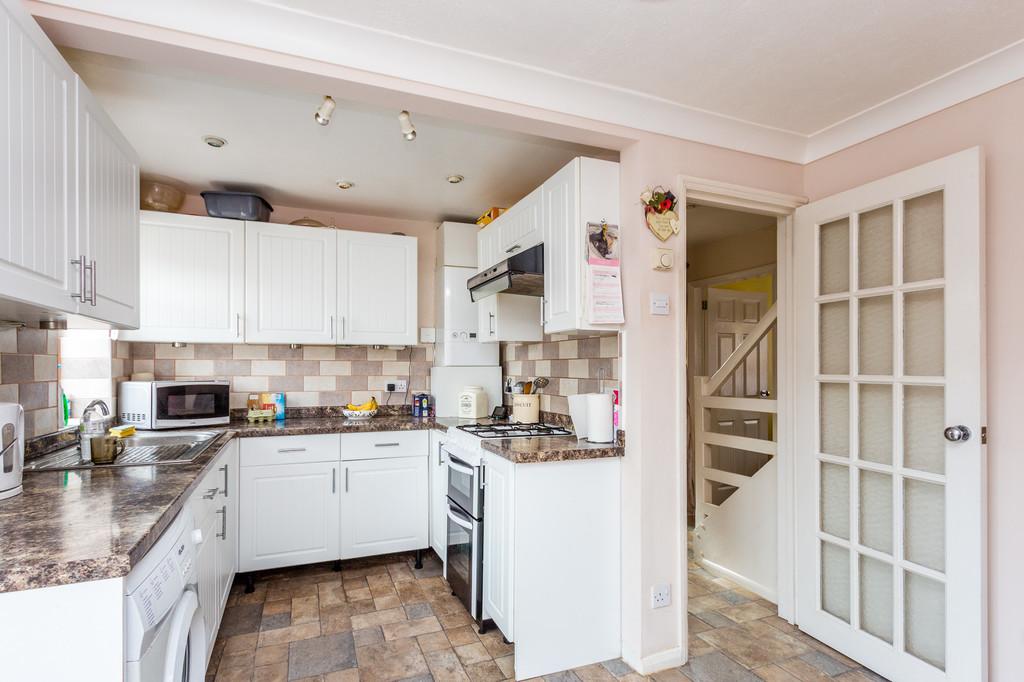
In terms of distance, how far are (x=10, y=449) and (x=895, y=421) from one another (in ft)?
9.86

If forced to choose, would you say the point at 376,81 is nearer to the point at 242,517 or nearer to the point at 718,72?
the point at 718,72

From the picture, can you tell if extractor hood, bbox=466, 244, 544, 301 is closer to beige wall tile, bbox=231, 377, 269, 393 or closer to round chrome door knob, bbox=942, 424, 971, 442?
round chrome door knob, bbox=942, 424, 971, 442

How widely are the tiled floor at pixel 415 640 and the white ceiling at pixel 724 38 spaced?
2388 millimetres

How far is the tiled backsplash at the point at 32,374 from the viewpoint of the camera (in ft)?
6.42

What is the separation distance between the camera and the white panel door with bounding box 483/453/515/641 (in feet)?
7.43

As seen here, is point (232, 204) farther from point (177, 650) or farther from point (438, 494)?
point (177, 650)

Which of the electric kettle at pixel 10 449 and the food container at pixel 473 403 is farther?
the food container at pixel 473 403

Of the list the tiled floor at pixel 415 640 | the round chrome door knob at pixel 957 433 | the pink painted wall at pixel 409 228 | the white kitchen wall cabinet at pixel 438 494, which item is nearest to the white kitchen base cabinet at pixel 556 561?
the tiled floor at pixel 415 640

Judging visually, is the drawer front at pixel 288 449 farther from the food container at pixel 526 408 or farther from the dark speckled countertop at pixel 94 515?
the food container at pixel 526 408

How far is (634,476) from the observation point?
7.62 ft

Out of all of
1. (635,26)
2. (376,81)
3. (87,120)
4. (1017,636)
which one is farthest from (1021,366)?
(87,120)

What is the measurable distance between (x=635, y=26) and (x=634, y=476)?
1702mm

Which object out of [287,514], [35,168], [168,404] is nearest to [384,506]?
[287,514]

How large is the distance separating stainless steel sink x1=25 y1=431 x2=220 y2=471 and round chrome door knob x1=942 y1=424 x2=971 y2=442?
2813 mm
